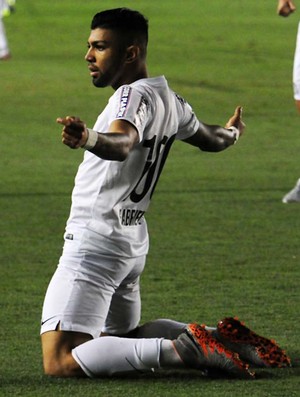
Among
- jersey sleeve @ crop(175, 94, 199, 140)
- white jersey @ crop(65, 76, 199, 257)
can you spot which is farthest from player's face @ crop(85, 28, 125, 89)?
jersey sleeve @ crop(175, 94, 199, 140)

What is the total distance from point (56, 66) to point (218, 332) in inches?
599

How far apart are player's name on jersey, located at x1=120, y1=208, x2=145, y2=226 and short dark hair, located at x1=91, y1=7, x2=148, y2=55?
0.69 metres

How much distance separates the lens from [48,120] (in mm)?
16656

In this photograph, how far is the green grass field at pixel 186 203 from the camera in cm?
680

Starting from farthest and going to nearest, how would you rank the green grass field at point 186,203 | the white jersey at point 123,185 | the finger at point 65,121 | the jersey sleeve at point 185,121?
1. the green grass field at point 186,203
2. the jersey sleeve at point 185,121
3. the white jersey at point 123,185
4. the finger at point 65,121

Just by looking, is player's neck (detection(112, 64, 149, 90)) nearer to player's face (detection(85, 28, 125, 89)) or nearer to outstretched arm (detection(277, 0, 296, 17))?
player's face (detection(85, 28, 125, 89))

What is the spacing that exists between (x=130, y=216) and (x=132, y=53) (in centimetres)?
69

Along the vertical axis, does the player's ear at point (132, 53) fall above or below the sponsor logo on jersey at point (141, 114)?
above

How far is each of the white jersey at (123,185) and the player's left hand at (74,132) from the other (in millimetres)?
720

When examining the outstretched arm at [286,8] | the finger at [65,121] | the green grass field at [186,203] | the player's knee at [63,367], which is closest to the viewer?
the finger at [65,121]

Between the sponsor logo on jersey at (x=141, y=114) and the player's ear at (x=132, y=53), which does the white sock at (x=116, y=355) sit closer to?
the sponsor logo on jersey at (x=141, y=114)

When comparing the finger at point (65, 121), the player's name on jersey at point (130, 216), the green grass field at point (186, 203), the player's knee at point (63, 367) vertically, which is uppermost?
the finger at point (65, 121)

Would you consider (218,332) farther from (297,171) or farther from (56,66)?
(56,66)

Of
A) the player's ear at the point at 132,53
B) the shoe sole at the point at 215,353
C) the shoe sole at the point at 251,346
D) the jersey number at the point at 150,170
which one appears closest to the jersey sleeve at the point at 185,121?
the jersey number at the point at 150,170
